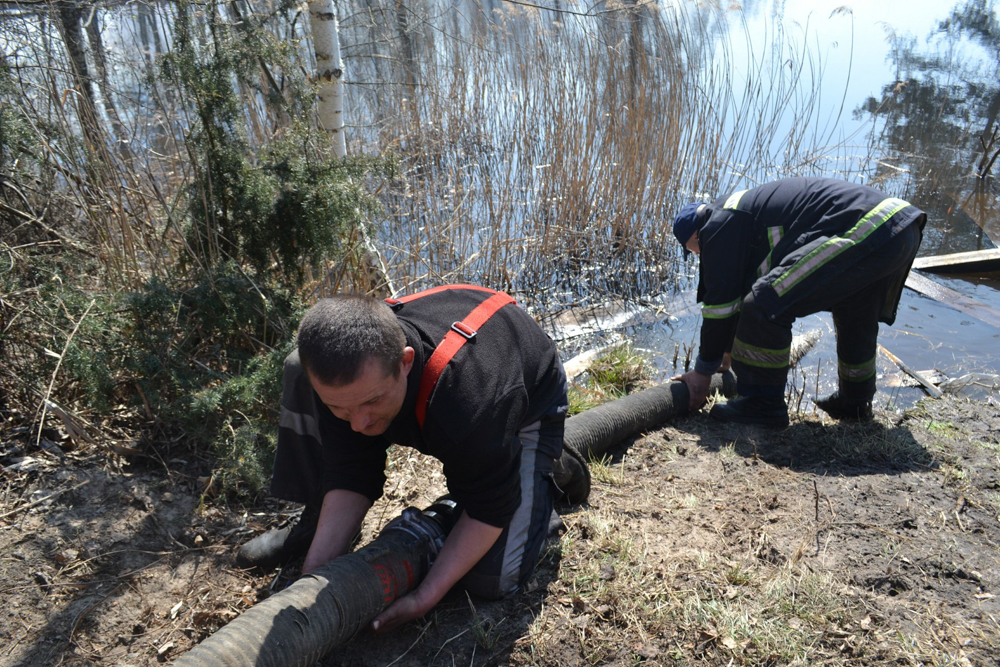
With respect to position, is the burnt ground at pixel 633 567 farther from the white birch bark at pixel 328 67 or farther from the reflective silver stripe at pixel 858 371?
the white birch bark at pixel 328 67

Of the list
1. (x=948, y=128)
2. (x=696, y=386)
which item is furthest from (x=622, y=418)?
(x=948, y=128)

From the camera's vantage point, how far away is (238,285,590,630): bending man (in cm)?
194

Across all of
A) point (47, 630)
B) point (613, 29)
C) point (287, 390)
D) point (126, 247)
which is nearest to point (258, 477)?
point (287, 390)

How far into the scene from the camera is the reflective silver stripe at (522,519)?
2.52 m

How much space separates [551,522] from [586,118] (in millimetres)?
4855

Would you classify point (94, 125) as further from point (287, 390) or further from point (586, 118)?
point (586, 118)

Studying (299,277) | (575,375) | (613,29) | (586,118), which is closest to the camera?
(299,277)

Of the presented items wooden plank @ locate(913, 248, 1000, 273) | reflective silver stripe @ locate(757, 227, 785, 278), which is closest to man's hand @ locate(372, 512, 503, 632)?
reflective silver stripe @ locate(757, 227, 785, 278)

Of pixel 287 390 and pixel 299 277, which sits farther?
pixel 299 277

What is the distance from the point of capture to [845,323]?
155 inches

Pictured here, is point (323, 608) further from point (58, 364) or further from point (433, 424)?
point (58, 364)

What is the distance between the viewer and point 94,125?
3395 mm

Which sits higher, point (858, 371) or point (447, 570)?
point (447, 570)

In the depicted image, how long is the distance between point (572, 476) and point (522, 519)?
0.51 m
